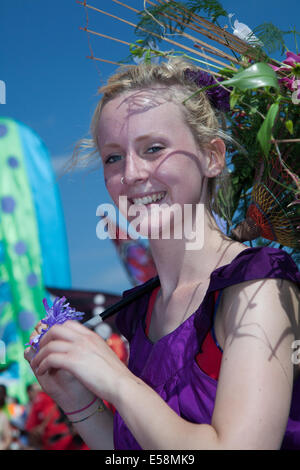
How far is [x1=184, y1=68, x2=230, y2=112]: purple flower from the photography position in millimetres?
1391

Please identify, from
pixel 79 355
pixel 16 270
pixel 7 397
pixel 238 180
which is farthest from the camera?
pixel 16 270

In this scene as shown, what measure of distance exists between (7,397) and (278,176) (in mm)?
3735

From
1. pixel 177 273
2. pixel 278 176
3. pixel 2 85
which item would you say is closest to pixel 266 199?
pixel 278 176

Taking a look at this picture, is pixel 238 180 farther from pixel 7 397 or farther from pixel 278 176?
pixel 7 397

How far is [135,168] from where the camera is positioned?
127 cm

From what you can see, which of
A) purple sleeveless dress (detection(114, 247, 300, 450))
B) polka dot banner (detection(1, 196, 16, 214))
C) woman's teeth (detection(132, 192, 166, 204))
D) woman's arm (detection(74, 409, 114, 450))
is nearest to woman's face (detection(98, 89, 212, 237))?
woman's teeth (detection(132, 192, 166, 204))

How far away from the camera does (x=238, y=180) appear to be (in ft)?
5.01

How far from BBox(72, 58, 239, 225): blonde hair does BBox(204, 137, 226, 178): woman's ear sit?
0.02 m

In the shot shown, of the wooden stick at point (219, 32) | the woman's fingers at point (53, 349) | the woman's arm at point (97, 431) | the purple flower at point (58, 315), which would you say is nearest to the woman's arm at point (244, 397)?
the woman's fingers at point (53, 349)

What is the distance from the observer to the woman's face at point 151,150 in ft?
4.13

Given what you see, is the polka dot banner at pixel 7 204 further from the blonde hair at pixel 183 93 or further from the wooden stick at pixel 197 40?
the wooden stick at pixel 197 40

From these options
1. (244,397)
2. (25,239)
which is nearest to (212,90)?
(244,397)

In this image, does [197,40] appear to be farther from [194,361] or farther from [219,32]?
[194,361]

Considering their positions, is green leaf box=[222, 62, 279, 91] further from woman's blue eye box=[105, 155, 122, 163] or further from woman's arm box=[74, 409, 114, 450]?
woman's arm box=[74, 409, 114, 450]
